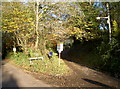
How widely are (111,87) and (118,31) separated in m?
5.76

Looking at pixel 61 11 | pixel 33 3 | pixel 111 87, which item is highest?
pixel 33 3

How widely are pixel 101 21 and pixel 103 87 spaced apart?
915 centimetres

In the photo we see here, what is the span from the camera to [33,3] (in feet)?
37.1

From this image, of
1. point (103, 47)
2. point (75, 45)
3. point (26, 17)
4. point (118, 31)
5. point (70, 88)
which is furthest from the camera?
point (75, 45)

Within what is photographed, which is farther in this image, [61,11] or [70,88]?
[61,11]

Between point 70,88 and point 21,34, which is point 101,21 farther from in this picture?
point 70,88

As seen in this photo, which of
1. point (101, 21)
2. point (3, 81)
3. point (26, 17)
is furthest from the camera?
point (101, 21)

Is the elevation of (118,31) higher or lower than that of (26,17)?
lower

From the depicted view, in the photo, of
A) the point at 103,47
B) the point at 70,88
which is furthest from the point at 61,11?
the point at 70,88

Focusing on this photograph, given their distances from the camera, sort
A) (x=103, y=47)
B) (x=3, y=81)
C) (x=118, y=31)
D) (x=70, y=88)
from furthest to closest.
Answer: (x=103, y=47)
(x=118, y=31)
(x=3, y=81)
(x=70, y=88)

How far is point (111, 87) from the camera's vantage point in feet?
18.8

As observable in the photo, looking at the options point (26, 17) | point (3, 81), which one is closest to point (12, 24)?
point (26, 17)

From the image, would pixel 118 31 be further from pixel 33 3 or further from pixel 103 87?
pixel 33 3

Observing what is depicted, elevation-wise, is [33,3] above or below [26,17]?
above
